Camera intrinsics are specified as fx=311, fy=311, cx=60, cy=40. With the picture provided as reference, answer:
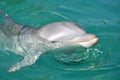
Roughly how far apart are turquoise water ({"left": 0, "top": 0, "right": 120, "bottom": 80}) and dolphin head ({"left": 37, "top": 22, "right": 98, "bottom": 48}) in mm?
411

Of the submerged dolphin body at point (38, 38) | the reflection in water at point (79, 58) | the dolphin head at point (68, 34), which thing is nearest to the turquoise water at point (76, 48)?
the reflection in water at point (79, 58)

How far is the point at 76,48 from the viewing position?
7484 mm

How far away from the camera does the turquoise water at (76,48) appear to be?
296 inches

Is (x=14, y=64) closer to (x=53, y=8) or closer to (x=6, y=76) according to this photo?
(x=6, y=76)

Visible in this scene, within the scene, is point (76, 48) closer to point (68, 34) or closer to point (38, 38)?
point (68, 34)

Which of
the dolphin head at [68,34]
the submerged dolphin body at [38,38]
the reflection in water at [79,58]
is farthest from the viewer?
the reflection in water at [79,58]

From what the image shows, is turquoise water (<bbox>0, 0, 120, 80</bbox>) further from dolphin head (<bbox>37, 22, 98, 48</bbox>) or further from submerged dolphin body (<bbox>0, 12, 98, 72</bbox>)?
dolphin head (<bbox>37, 22, 98, 48</bbox>)

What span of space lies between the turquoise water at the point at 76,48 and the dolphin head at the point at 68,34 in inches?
16.2

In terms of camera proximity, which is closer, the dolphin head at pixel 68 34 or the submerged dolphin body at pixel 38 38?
the dolphin head at pixel 68 34

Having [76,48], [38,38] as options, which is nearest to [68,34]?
[76,48]

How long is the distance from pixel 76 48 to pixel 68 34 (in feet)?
1.44

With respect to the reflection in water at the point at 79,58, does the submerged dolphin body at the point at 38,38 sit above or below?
above

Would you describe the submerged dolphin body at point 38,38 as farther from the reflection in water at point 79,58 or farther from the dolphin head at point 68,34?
the reflection in water at point 79,58

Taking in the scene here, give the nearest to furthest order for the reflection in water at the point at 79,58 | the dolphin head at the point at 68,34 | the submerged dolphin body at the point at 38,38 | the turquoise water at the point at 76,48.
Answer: the dolphin head at the point at 68,34 < the submerged dolphin body at the point at 38,38 < the turquoise water at the point at 76,48 < the reflection in water at the point at 79,58
